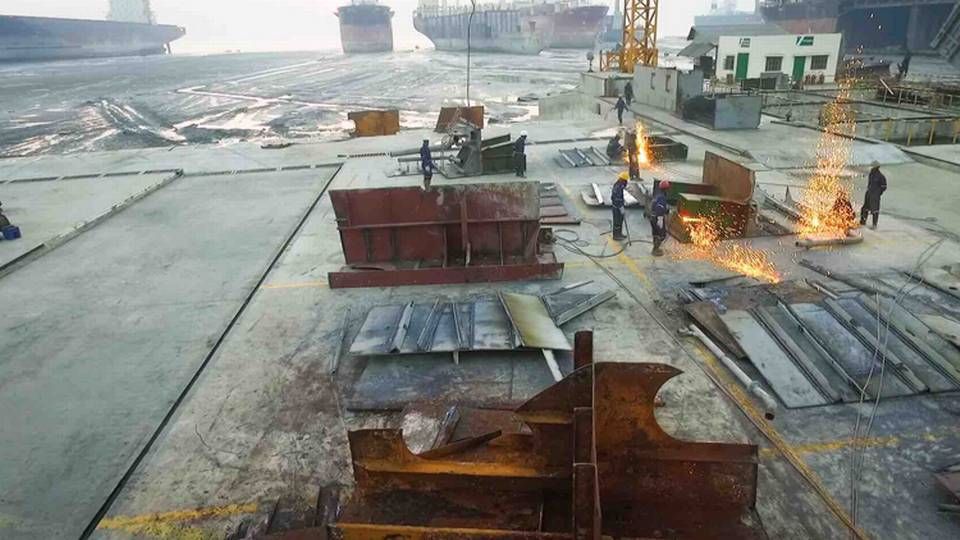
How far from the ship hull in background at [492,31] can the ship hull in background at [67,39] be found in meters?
80.2

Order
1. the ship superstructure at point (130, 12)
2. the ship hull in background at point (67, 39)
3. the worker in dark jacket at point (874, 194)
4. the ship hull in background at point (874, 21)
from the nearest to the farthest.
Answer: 1. the worker in dark jacket at point (874, 194)
2. the ship hull in background at point (874, 21)
3. the ship hull in background at point (67, 39)
4. the ship superstructure at point (130, 12)

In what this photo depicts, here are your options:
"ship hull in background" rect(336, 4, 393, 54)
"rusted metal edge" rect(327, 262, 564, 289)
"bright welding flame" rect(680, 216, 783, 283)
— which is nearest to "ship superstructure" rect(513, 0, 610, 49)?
"ship hull in background" rect(336, 4, 393, 54)

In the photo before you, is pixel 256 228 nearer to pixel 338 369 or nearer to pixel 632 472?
pixel 338 369

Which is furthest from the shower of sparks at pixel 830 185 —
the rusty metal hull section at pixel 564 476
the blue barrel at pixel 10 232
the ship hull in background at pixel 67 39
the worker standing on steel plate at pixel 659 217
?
the ship hull in background at pixel 67 39

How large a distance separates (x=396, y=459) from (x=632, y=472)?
187cm

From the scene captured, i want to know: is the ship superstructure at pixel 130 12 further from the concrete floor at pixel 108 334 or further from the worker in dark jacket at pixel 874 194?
the worker in dark jacket at pixel 874 194

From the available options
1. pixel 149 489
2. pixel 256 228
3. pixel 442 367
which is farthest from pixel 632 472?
pixel 256 228

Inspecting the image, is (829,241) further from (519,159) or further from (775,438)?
(519,159)

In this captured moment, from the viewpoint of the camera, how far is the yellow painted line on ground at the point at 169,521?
209 inches

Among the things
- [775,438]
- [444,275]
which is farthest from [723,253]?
[775,438]

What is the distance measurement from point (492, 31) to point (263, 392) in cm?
13102

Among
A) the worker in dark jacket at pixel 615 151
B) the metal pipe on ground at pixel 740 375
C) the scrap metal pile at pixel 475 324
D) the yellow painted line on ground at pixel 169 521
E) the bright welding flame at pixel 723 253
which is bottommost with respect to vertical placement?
the yellow painted line on ground at pixel 169 521

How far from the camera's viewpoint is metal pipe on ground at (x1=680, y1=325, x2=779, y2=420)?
6449mm

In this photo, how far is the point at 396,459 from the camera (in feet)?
13.2
